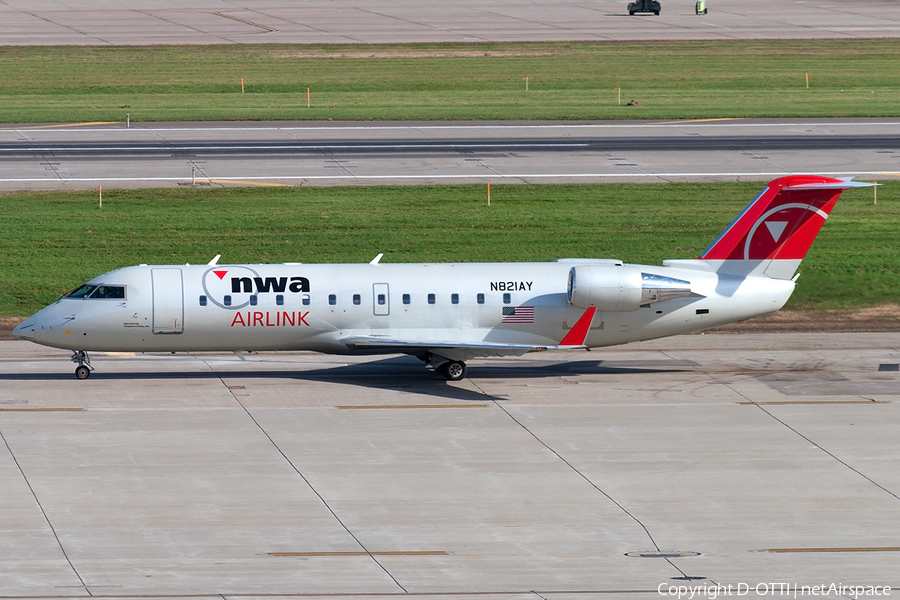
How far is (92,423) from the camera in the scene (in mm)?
29812

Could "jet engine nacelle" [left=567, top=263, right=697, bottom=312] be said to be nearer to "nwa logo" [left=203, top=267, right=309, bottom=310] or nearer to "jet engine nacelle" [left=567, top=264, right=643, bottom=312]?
"jet engine nacelle" [left=567, top=264, right=643, bottom=312]

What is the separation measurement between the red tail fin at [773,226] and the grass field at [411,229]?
924 centimetres

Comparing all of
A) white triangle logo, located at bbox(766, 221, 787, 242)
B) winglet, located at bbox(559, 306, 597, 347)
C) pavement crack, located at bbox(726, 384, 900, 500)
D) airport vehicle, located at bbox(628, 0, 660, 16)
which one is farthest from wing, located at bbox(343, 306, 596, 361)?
A: airport vehicle, located at bbox(628, 0, 660, 16)

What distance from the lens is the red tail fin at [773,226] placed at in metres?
33.9

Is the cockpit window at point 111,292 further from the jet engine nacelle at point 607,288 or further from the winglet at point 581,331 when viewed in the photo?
the jet engine nacelle at point 607,288

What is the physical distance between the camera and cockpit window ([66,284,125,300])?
33250mm

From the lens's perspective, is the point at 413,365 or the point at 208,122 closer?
the point at 413,365

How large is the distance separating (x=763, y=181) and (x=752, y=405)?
2617 cm

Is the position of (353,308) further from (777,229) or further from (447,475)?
(777,229)

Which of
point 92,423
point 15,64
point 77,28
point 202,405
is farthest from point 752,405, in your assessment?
point 77,28

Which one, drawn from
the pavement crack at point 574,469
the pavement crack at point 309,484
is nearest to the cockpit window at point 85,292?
the pavement crack at point 309,484

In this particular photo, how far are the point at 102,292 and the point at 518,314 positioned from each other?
1087 cm

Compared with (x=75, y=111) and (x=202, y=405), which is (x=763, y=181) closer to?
(x=202, y=405)

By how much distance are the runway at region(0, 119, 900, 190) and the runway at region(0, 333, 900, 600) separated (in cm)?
2093
